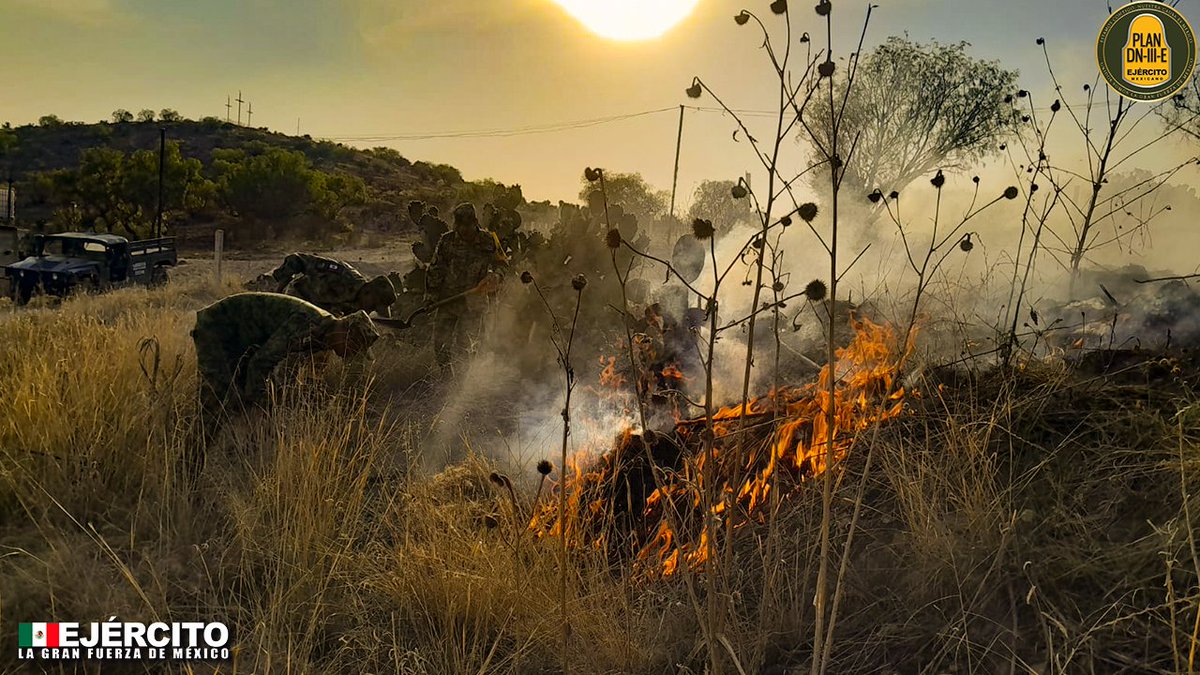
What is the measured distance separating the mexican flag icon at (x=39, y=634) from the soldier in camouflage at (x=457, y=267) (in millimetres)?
5300

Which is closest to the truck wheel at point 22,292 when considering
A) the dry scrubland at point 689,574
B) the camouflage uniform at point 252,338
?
the camouflage uniform at point 252,338

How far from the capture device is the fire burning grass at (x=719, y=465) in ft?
11.6

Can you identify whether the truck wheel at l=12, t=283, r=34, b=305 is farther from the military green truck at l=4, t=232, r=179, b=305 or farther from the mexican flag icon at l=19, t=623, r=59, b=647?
the mexican flag icon at l=19, t=623, r=59, b=647

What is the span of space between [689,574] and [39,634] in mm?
2608

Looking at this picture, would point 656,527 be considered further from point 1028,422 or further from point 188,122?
point 188,122

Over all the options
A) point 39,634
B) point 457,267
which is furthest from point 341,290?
point 39,634

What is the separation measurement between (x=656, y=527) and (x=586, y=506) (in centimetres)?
39

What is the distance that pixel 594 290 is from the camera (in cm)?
850

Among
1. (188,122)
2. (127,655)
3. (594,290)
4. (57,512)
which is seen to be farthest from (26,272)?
(188,122)

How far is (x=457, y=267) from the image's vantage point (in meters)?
8.35

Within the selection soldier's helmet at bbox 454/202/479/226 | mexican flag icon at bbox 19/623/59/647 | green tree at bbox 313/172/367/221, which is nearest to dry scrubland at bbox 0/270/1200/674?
mexican flag icon at bbox 19/623/59/647

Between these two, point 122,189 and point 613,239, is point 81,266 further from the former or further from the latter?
point 122,189

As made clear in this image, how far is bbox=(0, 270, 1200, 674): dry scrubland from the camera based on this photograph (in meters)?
2.70

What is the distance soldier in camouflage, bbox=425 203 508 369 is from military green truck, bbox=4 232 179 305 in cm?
1030
